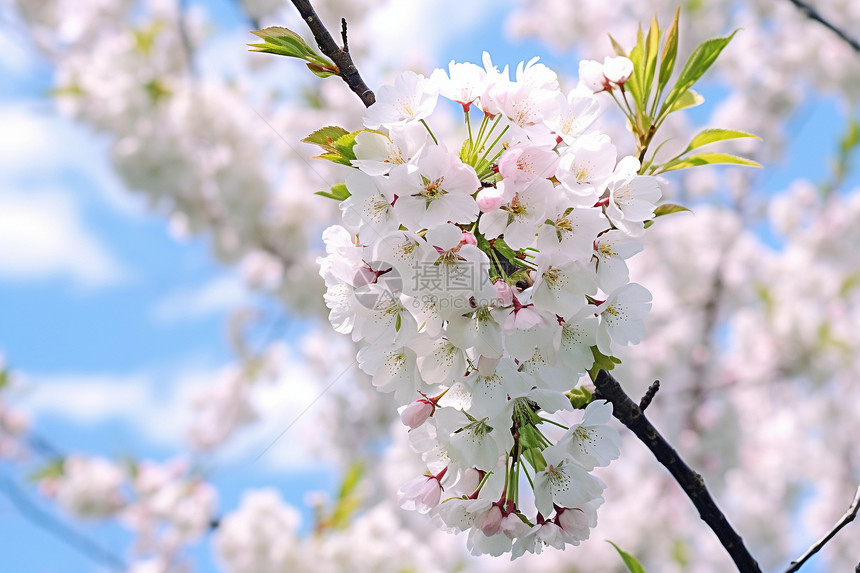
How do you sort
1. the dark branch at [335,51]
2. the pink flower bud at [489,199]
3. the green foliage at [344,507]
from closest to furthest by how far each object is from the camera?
1. the pink flower bud at [489,199]
2. the dark branch at [335,51]
3. the green foliage at [344,507]

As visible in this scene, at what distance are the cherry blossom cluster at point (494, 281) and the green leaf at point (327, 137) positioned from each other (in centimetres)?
7

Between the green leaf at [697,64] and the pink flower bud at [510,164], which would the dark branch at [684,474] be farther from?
the green leaf at [697,64]

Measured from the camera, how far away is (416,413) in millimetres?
913

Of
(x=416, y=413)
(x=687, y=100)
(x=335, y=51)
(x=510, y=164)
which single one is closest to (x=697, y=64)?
(x=687, y=100)

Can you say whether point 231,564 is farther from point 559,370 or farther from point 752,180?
point 752,180

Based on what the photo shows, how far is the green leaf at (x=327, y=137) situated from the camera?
930mm

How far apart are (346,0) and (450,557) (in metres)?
5.01

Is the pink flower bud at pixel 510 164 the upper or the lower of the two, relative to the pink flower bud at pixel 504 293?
upper

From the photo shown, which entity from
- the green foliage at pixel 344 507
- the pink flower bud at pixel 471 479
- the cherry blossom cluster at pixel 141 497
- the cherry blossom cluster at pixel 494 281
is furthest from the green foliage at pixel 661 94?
the cherry blossom cluster at pixel 141 497

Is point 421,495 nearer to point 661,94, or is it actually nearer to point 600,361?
point 600,361

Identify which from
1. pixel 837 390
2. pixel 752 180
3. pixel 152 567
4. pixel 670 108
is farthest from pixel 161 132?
pixel 837 390

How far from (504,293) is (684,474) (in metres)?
0.45

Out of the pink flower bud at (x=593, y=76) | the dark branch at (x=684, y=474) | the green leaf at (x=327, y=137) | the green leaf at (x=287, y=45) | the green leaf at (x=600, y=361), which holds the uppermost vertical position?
the green leaf at (x=287, y=45)

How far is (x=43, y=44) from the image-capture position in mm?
5879
